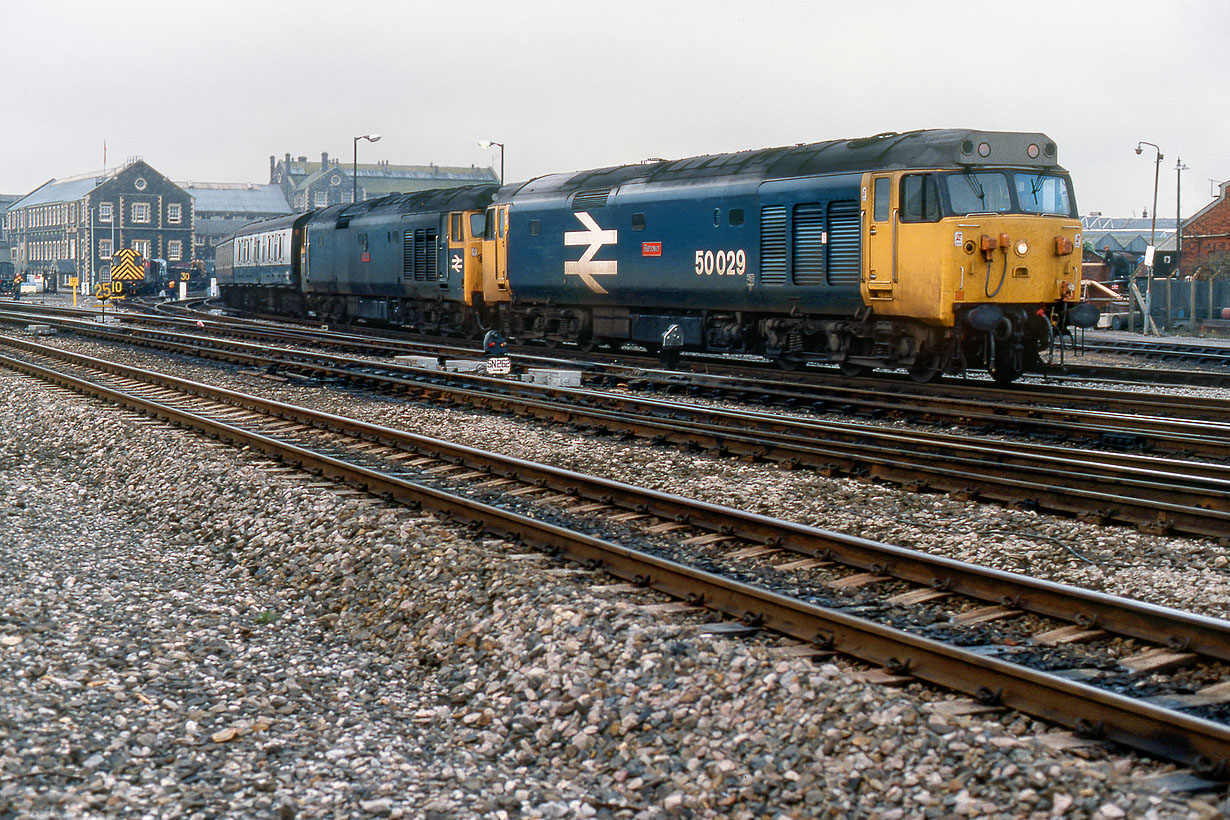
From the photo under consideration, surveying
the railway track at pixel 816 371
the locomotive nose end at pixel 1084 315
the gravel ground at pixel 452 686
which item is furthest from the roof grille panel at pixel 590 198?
the gravel ground at pixel 452 686

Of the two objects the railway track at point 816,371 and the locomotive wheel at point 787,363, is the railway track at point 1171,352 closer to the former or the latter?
the railway track at point 816,371

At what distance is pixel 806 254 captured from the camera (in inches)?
674

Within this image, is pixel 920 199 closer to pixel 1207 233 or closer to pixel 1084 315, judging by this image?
pixel 1084 315

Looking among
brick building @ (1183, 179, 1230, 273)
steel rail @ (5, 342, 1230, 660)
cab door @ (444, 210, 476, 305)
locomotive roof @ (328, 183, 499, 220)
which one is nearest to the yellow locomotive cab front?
steel rail @ (5, 342, 1230, 660)

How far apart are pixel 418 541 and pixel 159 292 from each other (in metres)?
64.7

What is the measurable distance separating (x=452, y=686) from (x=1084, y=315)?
12192 millimetres

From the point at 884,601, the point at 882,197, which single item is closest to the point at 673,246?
the point at 882,197

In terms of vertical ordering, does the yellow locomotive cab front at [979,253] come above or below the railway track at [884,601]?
above

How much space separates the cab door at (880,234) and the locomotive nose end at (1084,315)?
245 centimetres

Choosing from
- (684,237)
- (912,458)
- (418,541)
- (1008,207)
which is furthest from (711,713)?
(684,237)

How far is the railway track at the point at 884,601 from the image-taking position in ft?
16.1

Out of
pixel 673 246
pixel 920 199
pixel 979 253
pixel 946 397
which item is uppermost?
pixel 920 199

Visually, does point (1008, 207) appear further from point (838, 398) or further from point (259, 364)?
point (259, 364)

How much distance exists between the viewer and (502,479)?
10195 millimetres
